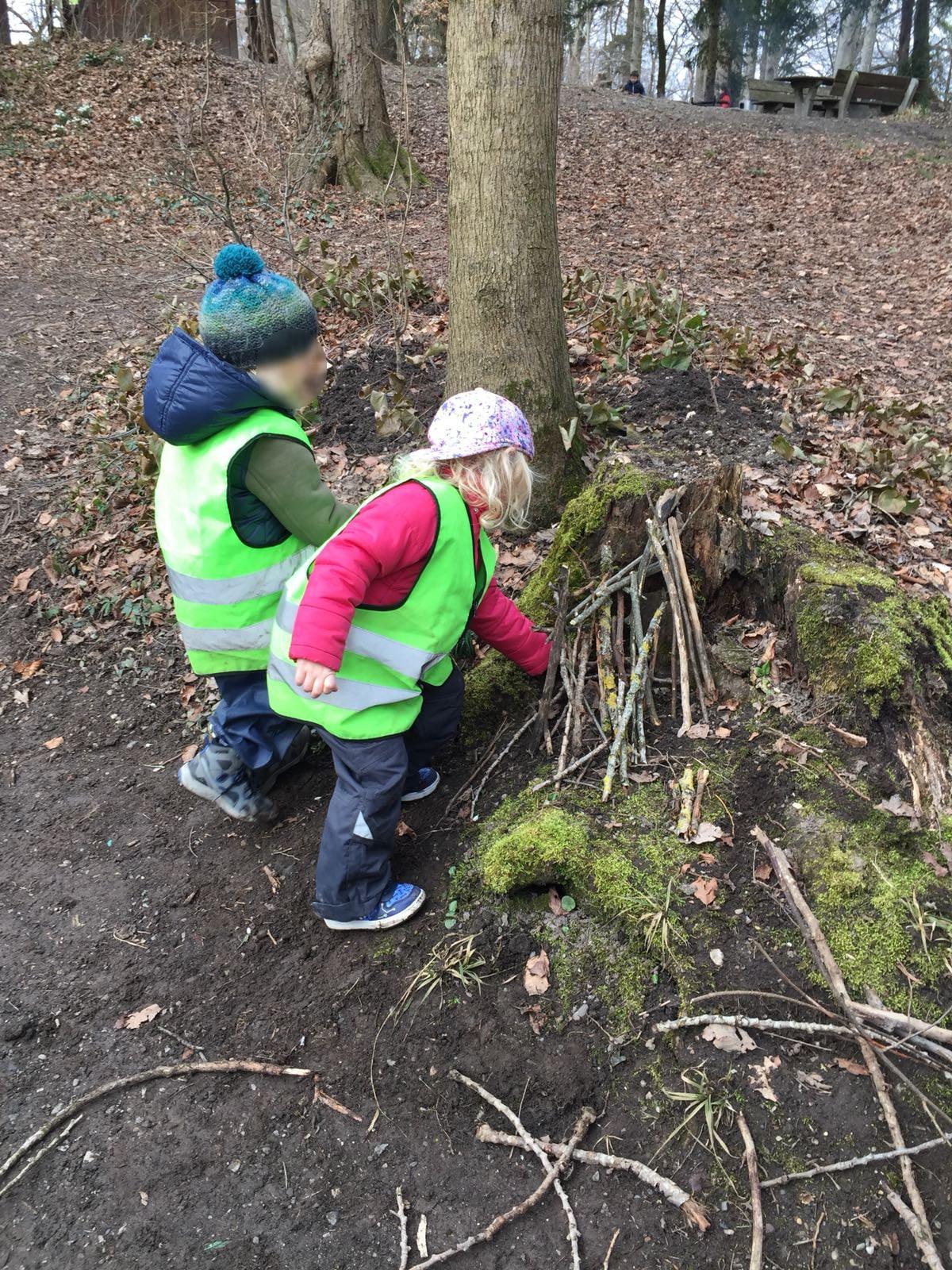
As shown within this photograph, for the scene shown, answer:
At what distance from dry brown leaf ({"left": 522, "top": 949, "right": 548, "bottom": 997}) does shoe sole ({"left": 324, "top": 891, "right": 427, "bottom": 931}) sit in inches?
17.3

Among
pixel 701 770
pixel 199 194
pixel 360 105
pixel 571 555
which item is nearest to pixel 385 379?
pixel 199 194

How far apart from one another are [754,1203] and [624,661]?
5.81ft

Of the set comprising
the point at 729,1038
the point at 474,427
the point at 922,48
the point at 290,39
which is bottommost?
the point at 729,1038

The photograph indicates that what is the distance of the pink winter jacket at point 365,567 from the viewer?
2.46 meters

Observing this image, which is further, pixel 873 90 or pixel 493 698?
pixel 873 90

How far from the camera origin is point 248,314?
2682mm

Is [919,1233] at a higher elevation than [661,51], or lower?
lower

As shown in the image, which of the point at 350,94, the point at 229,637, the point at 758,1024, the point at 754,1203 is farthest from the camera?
the point at 350,94

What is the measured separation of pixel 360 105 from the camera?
11.8 meters

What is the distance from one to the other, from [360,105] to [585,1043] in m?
12.9

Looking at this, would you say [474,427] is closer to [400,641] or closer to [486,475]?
[486,475]

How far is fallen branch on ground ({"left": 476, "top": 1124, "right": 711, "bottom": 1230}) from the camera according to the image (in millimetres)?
1998

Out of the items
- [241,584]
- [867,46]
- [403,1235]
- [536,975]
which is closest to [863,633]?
[536,975]

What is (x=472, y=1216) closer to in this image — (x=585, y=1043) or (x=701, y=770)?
(x=585, y=1043)
